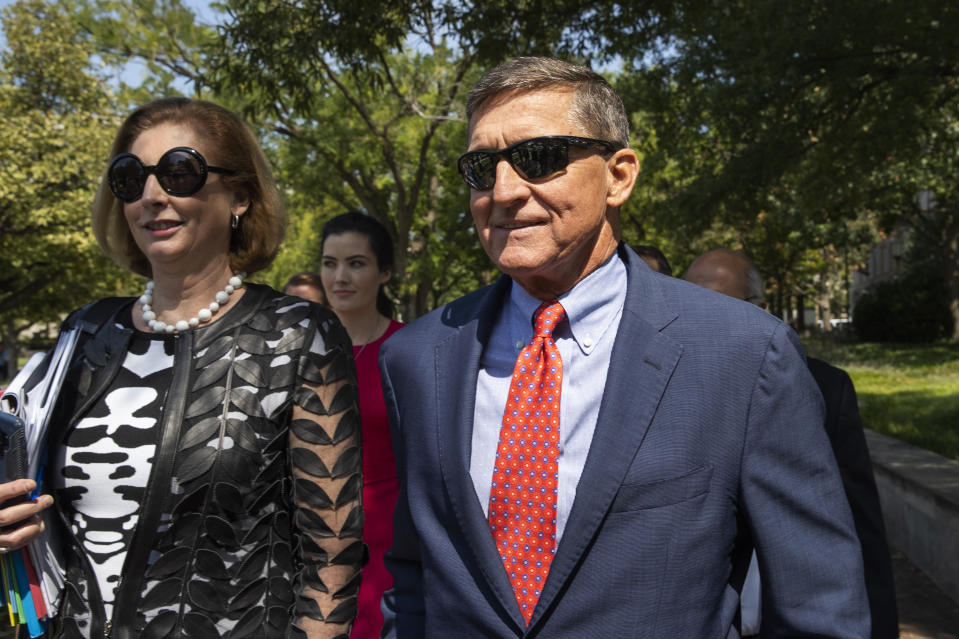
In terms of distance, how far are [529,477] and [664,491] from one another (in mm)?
262

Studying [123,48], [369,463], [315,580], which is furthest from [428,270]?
[315,580]

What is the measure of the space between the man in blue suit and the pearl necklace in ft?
2.10

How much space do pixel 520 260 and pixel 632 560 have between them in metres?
0.63

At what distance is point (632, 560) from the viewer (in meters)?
1.60

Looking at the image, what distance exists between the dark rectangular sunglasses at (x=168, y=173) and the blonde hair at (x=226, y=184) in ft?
0.26

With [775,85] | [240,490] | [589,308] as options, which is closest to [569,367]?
[589,308]

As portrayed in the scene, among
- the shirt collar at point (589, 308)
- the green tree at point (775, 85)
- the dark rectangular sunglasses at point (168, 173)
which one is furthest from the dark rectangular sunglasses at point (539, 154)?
the green tree at point (775, 85)

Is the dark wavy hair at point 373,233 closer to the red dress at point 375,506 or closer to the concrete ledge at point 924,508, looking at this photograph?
the red dress at point 375,506

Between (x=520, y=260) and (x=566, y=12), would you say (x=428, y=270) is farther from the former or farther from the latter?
(x=520, y=260)

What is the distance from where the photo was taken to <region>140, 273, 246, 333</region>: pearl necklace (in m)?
2.28

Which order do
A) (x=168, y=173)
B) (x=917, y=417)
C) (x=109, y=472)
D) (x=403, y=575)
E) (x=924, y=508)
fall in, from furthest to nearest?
1. (x=917, y=417)
2. (x=924, y=508)
3. (x=168, y=173)
4. (x=109, y=472)
5. (x=403, y=575)

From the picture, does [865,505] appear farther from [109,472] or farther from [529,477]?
[109,472]

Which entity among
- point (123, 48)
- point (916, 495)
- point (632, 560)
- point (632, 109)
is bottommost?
point (916, 495)

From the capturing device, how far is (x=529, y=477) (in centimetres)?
170
